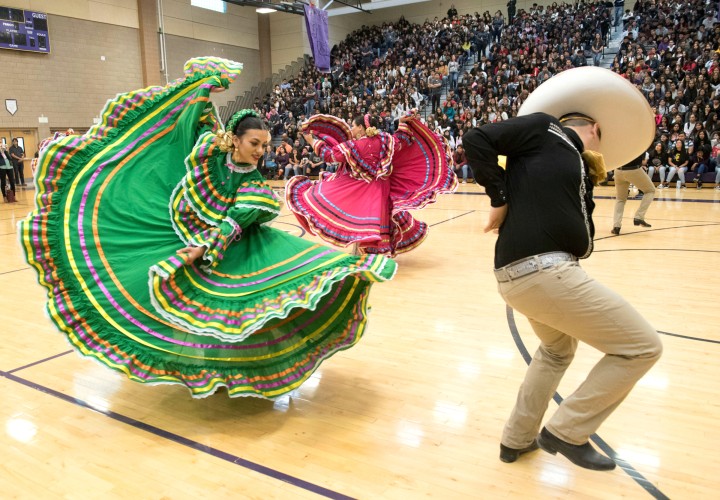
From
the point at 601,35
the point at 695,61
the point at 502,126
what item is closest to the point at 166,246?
the point at 502,126

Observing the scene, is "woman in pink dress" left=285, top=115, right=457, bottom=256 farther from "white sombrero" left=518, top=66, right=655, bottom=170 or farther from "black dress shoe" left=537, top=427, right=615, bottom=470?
"black dress shoe" left=537, top=427, right=615, bottom=470

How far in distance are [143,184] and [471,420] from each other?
2.13 meters

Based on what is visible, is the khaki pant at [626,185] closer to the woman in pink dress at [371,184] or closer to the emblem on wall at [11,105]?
the woman in pink dress at [371,184]

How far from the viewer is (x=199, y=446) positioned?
2682mm

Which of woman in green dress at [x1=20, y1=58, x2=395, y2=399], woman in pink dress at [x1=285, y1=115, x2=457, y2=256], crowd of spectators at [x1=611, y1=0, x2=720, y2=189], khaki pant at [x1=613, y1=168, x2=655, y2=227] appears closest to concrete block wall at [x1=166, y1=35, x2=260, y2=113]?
crowd of spectators at [x1=611, y1=0, x2=720, y2=189]

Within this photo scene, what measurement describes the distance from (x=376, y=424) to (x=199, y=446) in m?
0.85

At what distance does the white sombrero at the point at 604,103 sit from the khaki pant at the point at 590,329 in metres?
0.71

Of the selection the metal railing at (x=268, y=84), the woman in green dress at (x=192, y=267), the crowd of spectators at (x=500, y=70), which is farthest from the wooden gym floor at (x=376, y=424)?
the metal railing at (x=268, y=84)

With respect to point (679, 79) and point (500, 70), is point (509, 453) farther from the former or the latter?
point (500, 70)

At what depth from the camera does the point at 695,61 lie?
14.1 meters

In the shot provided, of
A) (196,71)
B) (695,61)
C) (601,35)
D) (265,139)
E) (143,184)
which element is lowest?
(143,184)

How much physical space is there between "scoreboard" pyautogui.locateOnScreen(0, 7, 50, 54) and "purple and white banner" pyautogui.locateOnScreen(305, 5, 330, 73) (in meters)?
7.61

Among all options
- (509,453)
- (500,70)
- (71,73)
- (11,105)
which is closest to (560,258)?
(509,453)

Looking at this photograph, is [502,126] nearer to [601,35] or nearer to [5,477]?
[5,477]
